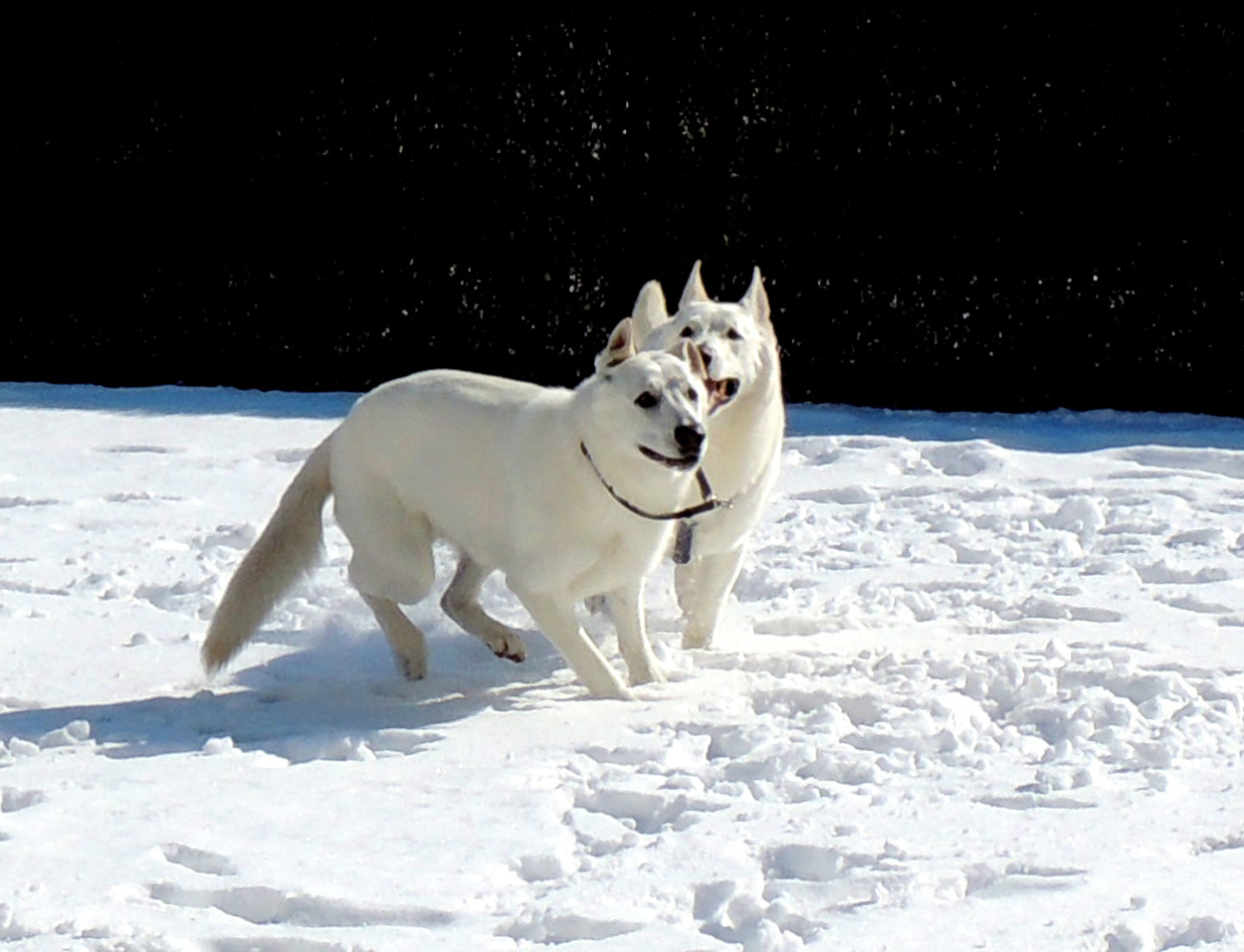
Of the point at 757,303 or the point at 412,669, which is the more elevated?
the point at 757,303

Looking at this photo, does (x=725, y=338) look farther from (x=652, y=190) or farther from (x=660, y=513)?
(x=652, y=190)

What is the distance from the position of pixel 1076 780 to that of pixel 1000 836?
415 mm

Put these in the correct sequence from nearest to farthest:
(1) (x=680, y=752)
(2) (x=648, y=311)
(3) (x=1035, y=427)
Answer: (1) (x=680, y=752), (2) (x=648, y=311), (3) (x=1035, y=427)

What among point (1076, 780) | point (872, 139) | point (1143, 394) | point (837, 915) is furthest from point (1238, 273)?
point (837, 915)

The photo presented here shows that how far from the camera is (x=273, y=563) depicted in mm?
5582

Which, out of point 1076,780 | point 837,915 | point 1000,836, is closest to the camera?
point 837,915

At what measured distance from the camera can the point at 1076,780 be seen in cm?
441

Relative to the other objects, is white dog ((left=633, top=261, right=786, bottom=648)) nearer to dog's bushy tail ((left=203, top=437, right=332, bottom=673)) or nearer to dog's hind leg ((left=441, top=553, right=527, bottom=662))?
dog's hind leg ((left=441, top=553, right=527, bottom=662))

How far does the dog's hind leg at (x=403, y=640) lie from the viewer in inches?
219

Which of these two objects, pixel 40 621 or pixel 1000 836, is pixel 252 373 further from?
pixel 1000 836

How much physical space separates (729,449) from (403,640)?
1.09 metres

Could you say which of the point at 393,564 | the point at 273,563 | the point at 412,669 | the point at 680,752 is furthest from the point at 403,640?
the point at 680,752

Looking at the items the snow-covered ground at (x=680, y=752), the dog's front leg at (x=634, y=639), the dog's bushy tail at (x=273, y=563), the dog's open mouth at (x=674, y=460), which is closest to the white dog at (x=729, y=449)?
the snow-covered ground at (x=680, y=752)

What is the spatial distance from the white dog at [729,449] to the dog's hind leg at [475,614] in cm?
53
